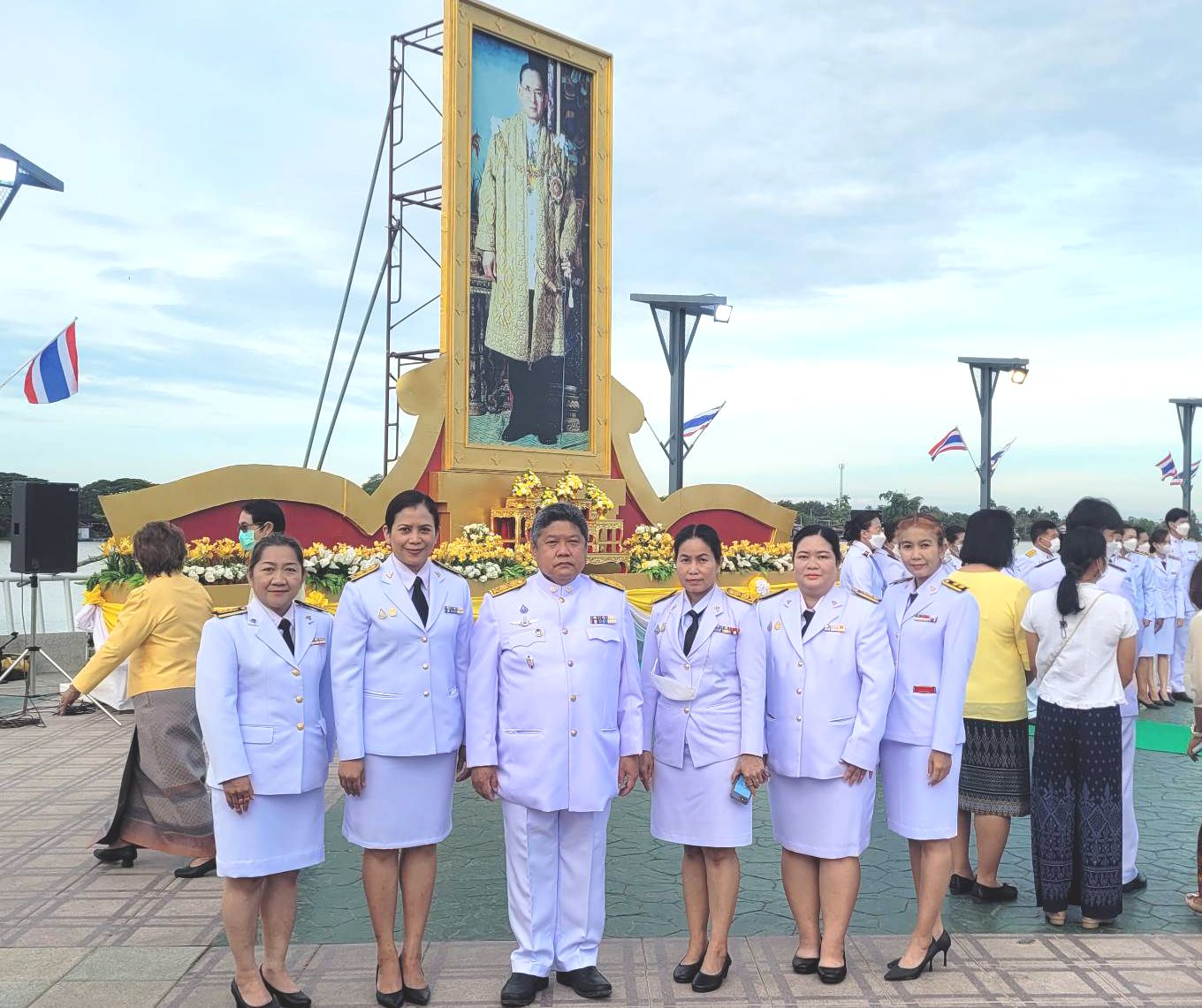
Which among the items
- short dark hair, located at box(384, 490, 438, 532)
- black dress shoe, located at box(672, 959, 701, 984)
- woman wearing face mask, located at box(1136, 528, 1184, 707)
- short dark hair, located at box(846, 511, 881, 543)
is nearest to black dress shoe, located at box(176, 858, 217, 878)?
short dark hair, located at box(384, 490, 438, 532)

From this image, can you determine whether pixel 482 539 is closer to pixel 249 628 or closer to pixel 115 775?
pixel 115 775

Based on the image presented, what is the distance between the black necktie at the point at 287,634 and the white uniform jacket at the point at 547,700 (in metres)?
0.56

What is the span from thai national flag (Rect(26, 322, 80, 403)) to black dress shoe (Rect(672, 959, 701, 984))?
30.0 feet

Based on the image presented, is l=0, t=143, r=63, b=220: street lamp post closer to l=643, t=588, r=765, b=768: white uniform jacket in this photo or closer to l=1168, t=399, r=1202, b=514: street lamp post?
l=643, t=588, r=765, b=768: white uniform jacket

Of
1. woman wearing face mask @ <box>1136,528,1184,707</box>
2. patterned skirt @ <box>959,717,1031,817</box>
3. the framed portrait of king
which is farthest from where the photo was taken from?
the framed portrait of king

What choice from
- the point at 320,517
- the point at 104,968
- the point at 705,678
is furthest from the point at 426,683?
the point at 320,517

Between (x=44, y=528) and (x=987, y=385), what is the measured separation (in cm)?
1076

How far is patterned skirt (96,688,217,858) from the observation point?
4.47 metres

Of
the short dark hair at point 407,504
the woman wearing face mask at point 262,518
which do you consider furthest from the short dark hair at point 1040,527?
the short dark hair at point 407,504

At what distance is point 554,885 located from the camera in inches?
130

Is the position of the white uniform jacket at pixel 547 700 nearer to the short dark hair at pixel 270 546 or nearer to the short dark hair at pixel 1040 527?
the short dark hair at pixel 270 546

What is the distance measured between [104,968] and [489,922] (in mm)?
1341

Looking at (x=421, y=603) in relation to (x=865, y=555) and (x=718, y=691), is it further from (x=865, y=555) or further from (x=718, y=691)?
(x=865, y=555)

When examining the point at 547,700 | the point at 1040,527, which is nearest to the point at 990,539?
the point at 547,700
